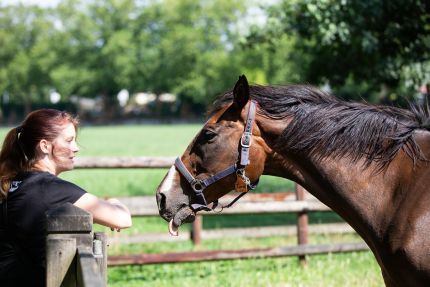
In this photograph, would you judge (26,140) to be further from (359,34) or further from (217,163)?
(359,34)

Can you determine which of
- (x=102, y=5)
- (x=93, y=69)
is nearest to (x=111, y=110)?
(x=93, y=69)

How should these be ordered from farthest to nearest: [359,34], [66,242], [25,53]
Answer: [25,53]
[359,34]
[66,242]

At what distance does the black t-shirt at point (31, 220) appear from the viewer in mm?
2760

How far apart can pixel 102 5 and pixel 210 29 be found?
52.3 feet

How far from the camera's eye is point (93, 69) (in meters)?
78.7

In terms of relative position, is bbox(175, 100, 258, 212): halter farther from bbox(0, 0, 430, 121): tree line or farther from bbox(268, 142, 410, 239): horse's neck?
bbox(0, 0, 430, 121): tree line

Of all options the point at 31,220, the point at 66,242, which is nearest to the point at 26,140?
the point at 31,220

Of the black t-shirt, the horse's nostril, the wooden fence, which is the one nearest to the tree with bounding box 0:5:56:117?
the wooden fence

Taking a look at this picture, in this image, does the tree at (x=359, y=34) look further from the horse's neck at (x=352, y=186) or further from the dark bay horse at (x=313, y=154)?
the horse's neck at (x=352, y=186)

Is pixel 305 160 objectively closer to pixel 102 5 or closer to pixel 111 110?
pixel 111 110

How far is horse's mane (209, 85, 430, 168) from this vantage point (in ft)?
11.4

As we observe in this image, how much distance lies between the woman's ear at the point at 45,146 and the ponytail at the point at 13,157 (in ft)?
0.34

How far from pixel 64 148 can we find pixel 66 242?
79cm

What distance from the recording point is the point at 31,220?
108 inches
